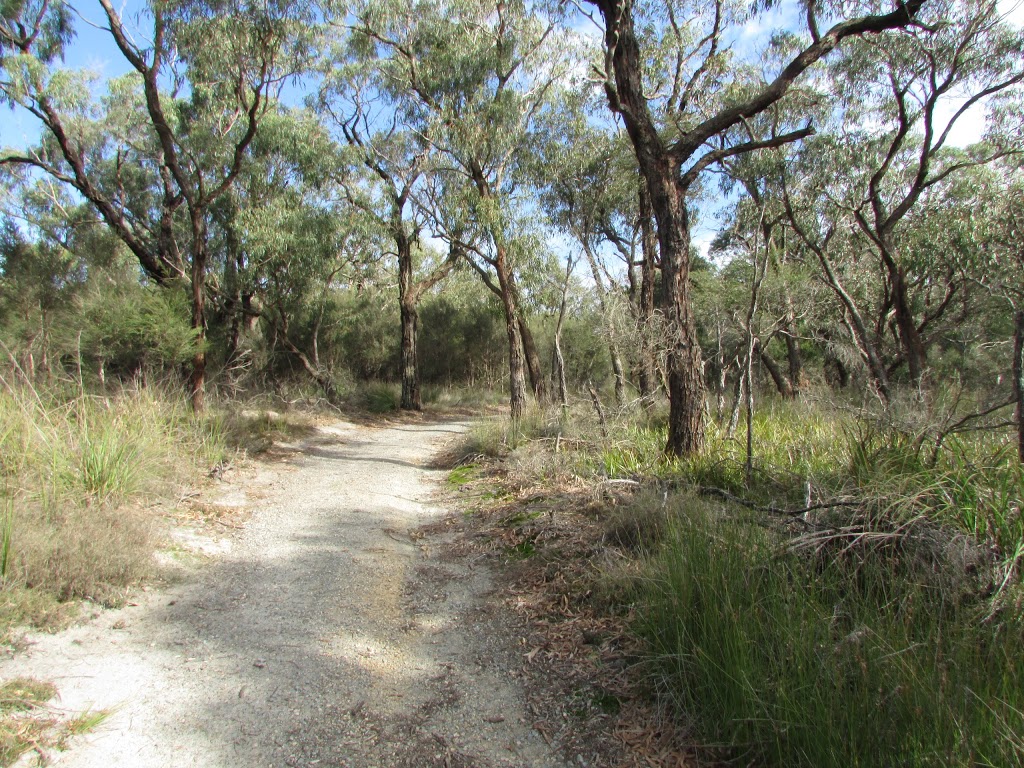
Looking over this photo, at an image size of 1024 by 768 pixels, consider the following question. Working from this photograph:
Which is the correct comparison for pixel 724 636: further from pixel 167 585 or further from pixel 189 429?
pixel 189 429

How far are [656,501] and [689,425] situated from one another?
93.7 inches

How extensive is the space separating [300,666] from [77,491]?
260 cm

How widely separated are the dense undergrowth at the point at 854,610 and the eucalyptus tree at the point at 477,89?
30.2ft

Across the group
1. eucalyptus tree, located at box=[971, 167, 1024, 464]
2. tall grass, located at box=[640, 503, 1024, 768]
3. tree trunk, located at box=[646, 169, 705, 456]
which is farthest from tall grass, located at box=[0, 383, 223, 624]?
eucalyptus tree, located at box=[971, 167, 1024, 464]

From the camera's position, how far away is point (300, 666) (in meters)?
3.23

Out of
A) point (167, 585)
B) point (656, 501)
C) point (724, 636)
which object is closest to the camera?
point (724, 636)

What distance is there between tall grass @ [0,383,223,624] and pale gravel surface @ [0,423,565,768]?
0.29 meters

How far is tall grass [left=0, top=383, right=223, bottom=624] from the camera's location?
11.3 ft

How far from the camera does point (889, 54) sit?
11219mm

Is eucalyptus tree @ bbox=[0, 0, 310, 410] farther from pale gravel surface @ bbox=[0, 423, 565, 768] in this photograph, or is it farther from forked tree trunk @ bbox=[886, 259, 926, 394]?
forked tree trunk @ bbox=[886, 259, 926, 394]

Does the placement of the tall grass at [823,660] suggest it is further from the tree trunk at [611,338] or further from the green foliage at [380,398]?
the green foliage at [380,398]

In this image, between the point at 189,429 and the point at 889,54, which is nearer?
the point at 189,429

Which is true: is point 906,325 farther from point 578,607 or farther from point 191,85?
point 191,85

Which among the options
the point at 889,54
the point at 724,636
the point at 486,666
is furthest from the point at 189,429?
the point at 889,54
